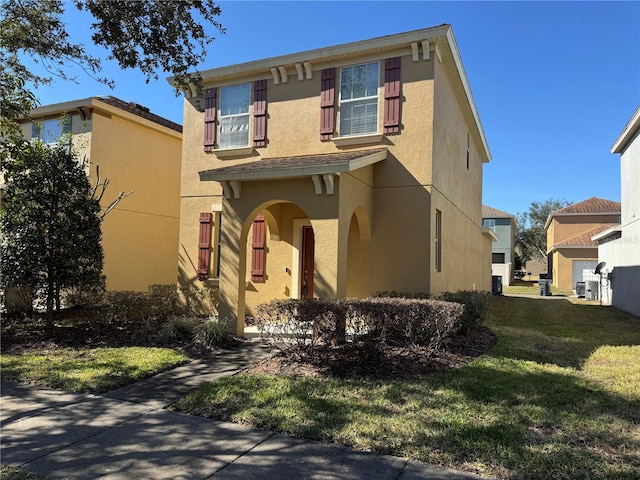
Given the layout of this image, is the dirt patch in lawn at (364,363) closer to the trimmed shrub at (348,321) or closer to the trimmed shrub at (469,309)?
the trimmed shrub at (348,321)

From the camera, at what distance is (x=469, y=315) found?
8969mm

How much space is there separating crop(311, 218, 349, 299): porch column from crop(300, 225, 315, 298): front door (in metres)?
2.92

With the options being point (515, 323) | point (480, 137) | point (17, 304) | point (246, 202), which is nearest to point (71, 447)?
point (246, 202)

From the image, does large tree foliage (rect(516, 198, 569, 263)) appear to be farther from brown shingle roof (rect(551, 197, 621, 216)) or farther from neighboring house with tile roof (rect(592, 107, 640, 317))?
neighboring house with tile roof (rect(592, 107, 640, 317))

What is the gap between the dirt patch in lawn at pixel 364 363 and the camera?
20.7ft

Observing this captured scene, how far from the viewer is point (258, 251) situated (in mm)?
11406

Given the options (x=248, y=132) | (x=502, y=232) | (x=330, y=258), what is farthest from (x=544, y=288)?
(x=330, y=258)

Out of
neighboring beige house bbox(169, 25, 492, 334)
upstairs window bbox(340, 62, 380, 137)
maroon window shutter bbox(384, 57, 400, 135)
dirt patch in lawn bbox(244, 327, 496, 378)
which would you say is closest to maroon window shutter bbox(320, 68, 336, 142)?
neighboring beige house bbox(169, 25, 492, 334)

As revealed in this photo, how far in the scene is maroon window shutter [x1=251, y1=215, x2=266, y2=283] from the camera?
1134 cm

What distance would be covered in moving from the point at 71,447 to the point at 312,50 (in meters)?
9.38

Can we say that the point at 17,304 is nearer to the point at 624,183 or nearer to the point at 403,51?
the point at 403,51

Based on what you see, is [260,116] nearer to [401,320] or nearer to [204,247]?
[204,247]

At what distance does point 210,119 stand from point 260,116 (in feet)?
4.97

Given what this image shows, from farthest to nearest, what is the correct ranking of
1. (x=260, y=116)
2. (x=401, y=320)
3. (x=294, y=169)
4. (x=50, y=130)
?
(x=50, y=130)
(x=260, y=116)
(x=294, y=169)
(x=401, y=320)
